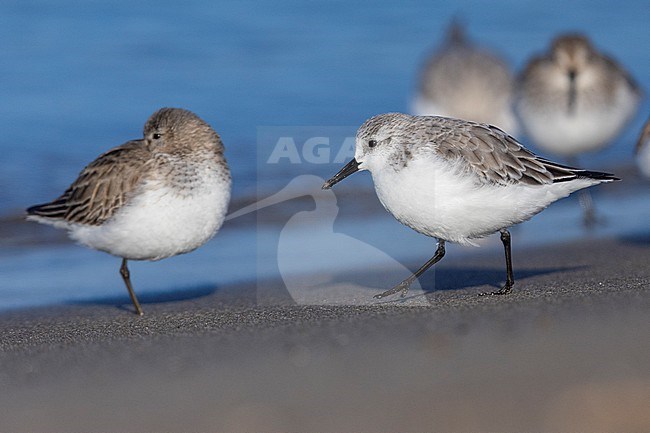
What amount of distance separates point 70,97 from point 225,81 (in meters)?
1.98

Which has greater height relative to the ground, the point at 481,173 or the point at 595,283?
the point at 481,173

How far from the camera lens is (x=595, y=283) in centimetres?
702

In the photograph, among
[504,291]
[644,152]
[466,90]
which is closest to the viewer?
[504,291]

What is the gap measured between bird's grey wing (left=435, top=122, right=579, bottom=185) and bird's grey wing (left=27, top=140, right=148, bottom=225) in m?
1.86

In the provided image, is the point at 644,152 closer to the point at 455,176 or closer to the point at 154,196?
the point at 455,176

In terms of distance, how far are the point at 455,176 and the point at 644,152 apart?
8.02 feet

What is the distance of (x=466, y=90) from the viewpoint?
12.6 meters

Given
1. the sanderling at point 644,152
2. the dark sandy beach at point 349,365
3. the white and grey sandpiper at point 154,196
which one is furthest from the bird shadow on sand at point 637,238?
the white and grey sandpiper at point 154,196

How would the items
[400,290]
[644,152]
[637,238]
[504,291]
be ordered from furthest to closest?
[637,238] → [644,152] → [400,290] → [504,291]

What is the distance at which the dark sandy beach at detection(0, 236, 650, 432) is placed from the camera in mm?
4801

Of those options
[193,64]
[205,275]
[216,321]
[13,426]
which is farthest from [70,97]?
[13,426]

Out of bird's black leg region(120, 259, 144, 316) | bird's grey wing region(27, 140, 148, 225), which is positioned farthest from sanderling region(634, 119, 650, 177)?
bird's black leg region(120, 259, 144, 316)

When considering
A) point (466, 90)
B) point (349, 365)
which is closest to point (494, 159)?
point (349, 365)

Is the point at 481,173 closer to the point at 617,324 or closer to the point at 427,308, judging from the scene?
the point at 427,308
